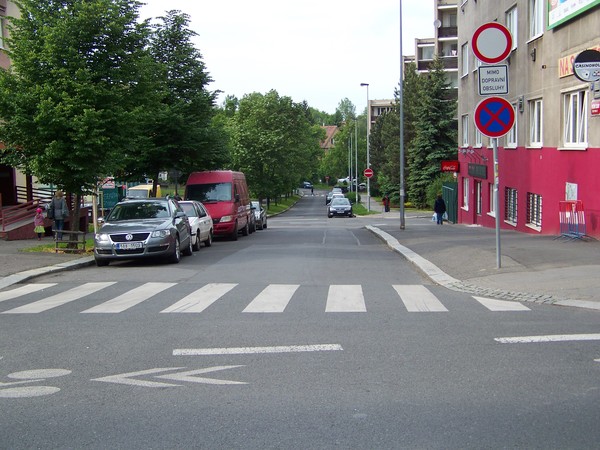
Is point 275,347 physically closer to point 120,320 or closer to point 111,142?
point 120,320

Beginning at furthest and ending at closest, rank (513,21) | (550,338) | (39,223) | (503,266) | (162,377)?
(513,21)
(39,223)
(503,266)
(550,338)
(162,377)

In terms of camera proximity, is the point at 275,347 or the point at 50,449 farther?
the point at 275,347

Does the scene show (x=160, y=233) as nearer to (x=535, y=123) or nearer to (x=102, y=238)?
(x=102, y=238)

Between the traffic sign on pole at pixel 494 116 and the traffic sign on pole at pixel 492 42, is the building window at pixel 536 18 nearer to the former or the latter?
the traffic sign on pole at pixel 492 42

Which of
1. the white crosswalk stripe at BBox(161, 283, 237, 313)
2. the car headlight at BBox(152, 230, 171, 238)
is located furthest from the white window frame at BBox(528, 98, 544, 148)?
the white crosswalk stripe at BBox(161, 283, 237, 313)

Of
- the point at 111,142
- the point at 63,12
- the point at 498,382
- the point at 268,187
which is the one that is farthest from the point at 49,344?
the point at 268,187

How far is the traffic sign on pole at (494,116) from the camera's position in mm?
12125

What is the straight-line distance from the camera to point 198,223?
21.9m

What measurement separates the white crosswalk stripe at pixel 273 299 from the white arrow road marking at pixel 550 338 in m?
3.24

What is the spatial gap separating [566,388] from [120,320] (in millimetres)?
5510

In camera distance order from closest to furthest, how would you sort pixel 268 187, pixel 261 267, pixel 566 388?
pixel 566 388 → pixel 261 267 → pixel 268 187

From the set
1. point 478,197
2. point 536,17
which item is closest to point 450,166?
point 478,197

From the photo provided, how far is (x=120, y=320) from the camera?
8.98 m

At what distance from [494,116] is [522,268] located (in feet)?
9.21
